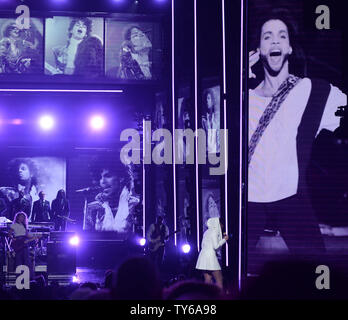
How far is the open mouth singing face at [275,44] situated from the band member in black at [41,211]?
35.9 ft

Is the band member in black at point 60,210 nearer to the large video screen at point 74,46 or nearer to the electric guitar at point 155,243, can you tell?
the large video screen at point 74,46

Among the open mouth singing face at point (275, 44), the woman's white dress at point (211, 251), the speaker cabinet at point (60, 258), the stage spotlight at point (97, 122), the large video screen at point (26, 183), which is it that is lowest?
the speaker cabinet at point (60, 258)

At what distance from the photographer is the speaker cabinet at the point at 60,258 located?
46.9 feet

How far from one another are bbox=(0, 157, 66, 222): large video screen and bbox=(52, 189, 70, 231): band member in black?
181 mm

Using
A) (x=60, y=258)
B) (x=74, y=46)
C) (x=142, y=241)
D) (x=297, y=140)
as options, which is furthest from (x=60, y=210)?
(x=297, y=140)

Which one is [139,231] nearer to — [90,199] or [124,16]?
[90,199]

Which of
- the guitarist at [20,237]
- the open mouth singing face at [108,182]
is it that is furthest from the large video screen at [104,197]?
the guitarist at [20,237]

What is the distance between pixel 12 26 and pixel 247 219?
12.0m

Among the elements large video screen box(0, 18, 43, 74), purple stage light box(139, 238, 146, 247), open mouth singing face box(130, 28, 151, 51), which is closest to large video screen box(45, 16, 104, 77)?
large video screen box(0, 18, 43, 74)

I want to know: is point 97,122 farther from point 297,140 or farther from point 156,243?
point 297,140

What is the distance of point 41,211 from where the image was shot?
18.9 meters

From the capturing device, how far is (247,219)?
9.48 m

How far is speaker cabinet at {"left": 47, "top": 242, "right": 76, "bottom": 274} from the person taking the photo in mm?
14297
